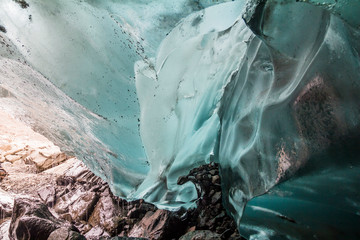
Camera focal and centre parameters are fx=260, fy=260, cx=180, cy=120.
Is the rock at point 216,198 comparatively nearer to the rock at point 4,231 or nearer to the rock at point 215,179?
the rock at point 215,179

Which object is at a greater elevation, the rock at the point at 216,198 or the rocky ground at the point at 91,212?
the rock at the point at 216,198

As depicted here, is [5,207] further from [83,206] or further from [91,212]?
[91,212]

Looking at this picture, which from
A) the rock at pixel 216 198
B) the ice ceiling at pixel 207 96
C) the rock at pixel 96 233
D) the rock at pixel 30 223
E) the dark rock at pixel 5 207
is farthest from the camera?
the dark rock at pixel 5 207

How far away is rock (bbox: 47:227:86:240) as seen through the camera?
105 inches

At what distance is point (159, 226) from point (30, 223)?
1481mm

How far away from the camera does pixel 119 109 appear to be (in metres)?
2.21

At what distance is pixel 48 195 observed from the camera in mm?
4480

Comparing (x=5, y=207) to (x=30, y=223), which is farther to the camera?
(x=5, y=207)

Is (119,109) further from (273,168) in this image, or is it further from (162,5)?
(273,168)

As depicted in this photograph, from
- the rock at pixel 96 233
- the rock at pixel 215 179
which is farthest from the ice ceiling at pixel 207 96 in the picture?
the rock at pixel 96 233

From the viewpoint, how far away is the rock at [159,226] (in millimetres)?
2814

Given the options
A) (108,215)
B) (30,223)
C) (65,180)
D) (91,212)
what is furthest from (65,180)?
(30,223)

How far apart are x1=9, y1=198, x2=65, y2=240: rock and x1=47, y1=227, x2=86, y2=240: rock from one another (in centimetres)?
17

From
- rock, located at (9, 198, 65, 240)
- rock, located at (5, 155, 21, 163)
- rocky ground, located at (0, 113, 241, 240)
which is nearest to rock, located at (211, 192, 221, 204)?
rocky ground, located at (0, 113, 241, 240)
